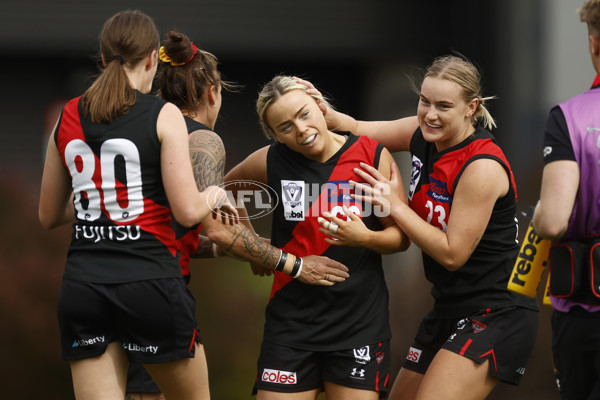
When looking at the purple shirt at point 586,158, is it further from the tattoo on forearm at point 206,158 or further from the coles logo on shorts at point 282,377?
the tattoo on forearm at point 206,158

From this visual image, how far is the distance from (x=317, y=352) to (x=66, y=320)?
1081 millimetres

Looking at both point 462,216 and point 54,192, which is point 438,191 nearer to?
point 462,216

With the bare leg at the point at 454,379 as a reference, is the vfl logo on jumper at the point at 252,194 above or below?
above

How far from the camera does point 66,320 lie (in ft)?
10.1

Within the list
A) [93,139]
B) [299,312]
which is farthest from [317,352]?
[93,139]

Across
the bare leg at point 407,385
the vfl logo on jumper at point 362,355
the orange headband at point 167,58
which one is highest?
the orange headband at point 167,58

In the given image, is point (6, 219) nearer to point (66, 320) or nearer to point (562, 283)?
point (66, 320)

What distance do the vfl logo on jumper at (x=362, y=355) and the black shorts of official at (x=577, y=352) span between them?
0.79 meters

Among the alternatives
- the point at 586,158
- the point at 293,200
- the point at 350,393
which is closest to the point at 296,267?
the point at 293,200

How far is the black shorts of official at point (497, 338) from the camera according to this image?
11.1 feet

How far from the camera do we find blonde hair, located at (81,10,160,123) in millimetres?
3014

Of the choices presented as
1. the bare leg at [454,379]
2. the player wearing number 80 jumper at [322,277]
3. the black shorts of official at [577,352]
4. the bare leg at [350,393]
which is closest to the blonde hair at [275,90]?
the player wearing number 80 jumper at [322,277]

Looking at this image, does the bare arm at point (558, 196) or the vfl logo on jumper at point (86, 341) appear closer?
the bare arm at point (558, 196)

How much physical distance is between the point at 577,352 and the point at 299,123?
1.48m
